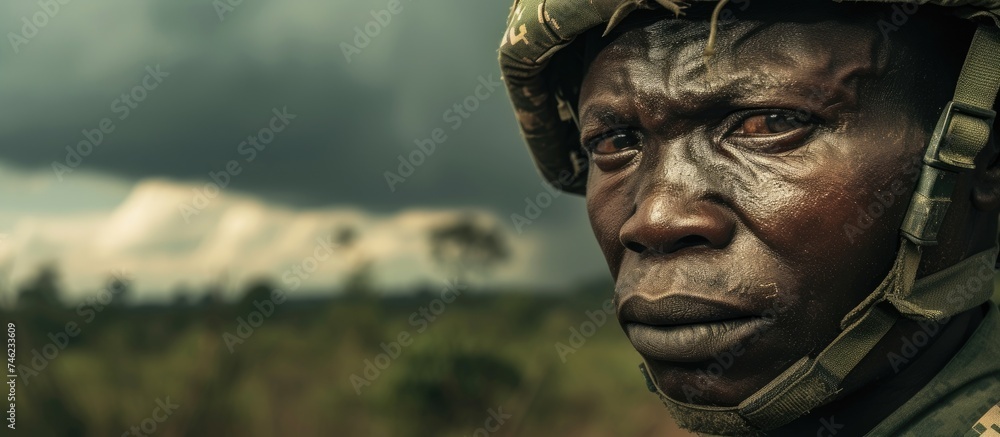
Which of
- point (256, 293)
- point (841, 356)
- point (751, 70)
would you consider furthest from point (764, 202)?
point (256, 293)

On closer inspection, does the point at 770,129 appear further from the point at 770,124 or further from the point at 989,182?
the point at 989,182

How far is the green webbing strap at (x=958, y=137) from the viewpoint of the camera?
2.25m

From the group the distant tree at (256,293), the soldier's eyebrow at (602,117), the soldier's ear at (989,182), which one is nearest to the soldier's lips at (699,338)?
the soldier's eyebrow at (602,117)

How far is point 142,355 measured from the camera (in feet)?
20.1

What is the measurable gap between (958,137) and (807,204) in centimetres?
43

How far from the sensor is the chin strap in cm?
225

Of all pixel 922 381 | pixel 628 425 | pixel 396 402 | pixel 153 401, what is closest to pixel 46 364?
pixel 153 401

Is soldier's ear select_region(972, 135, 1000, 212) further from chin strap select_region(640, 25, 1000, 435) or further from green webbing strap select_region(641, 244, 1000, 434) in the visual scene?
green webbing strap select_region(641, 244, 1000, 434)

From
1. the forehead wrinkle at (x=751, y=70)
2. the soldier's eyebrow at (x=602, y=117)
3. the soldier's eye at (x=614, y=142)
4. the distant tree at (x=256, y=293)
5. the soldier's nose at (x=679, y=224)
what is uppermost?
the forehead wrinkle at (x=751, y=70)

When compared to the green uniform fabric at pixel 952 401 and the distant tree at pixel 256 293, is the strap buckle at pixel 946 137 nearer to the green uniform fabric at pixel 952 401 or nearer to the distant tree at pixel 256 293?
the green uniform fabric at pixel 952 401

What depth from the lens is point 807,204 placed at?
2.21 metres

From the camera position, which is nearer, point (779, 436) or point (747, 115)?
point (747, 115)

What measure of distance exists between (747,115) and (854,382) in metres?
0.73

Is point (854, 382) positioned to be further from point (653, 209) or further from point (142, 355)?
point (142, 355)
